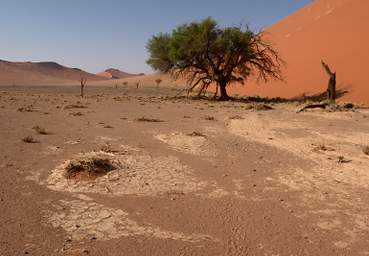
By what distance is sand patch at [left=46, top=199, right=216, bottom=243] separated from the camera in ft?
16.2

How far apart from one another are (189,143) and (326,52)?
31.0 metres

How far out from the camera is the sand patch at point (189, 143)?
32.1ft

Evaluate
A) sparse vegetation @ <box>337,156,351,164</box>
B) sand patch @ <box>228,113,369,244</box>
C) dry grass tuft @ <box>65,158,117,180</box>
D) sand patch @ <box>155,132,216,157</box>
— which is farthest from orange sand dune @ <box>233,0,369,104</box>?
dry grass tuft @ <box>65,158,117,180</box>

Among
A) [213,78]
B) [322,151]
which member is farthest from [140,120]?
[213,78]

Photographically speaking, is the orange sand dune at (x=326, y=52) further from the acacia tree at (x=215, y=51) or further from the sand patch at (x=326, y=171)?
the sand patch at (x=326, y=171)

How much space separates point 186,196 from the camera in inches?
254

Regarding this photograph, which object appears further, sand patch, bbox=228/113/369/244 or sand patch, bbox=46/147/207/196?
sand patch, bbox=46/147/207/196

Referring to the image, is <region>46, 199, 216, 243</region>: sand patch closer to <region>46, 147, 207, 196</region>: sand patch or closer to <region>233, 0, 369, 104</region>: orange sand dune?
<region>46, 147, 207, 196</region>: sand patch

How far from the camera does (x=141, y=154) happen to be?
927 cm

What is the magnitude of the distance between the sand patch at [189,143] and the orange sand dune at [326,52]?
683 inches

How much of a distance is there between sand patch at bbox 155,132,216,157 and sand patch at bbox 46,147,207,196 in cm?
118

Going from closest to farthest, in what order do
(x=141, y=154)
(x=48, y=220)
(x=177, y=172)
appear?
(x=48, y=220)
(x=177, y=172)
(x=141, y=154)

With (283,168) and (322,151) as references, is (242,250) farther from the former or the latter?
(322,151)

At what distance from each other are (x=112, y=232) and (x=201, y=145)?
5.72 metres
